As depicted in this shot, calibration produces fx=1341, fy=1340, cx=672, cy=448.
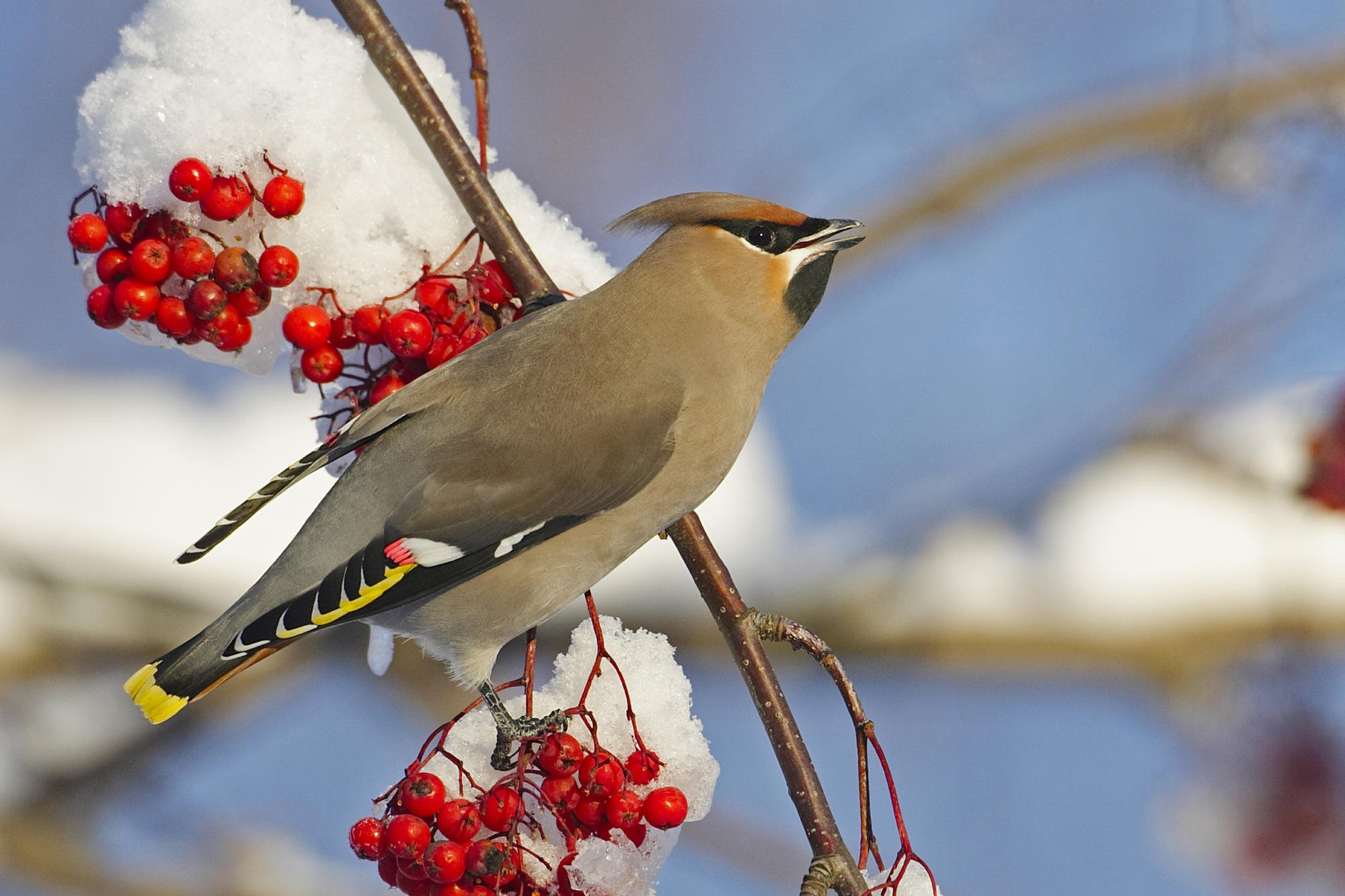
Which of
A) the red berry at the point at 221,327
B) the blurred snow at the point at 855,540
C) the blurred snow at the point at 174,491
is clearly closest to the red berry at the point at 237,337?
the red berry at the point at 221,327

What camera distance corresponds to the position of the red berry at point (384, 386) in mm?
2219

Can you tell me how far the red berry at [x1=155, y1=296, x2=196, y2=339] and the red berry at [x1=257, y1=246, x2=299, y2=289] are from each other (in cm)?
12

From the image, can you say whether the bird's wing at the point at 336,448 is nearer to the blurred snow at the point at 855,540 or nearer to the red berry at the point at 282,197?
the red berry at the point at 282,197

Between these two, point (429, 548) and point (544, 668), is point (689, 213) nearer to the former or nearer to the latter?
point (429, 548)

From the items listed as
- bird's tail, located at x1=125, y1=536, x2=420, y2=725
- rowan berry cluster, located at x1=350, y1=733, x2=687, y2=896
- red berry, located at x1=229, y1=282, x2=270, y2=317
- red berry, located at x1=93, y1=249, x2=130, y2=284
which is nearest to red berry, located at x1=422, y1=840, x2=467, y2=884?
rowan berry cluster, located at x1=350, y1=733, x2=687, y2=896

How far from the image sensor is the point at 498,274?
229cm

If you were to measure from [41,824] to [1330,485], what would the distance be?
3866mm

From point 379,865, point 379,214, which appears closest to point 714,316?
point 379,214

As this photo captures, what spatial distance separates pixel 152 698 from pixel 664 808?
2.58 ft

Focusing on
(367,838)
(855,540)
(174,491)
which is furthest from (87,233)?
(855,540)

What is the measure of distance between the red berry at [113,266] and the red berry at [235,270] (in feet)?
0.47

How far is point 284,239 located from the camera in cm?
211

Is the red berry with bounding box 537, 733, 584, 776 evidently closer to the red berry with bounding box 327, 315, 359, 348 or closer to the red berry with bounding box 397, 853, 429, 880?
the red berry with bounding box 397, 853, 429, 880

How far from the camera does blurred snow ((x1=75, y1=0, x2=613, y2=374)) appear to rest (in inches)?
78.2
